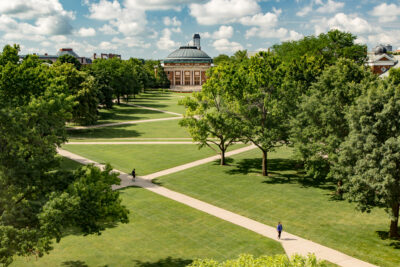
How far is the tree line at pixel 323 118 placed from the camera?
67.9 ft

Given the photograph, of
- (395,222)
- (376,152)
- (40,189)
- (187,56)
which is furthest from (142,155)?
(187,56)

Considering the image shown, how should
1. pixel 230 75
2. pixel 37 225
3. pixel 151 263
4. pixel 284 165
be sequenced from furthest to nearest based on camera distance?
pixel 284 165, pixel 230 75, pixel 151 263, pixel 37 225

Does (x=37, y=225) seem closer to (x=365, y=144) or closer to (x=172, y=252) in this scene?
(x=172, y=252)

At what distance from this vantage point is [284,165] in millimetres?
40781

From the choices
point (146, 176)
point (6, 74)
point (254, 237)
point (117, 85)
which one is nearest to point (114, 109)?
point (117, 85)

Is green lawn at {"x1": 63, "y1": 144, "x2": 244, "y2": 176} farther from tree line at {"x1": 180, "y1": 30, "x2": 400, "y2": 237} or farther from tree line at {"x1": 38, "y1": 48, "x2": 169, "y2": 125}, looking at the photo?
tree line at {"x1": 38, "y1": 48, "x2": 169, "y2": 125}

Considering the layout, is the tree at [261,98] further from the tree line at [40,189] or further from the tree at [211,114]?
the tree line at [40,189]

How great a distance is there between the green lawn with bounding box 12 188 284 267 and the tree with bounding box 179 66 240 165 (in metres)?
12.7

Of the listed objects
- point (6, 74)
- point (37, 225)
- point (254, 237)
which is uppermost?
point (6, 74)

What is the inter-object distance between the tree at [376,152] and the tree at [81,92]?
48.4m

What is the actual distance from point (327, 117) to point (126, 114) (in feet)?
201

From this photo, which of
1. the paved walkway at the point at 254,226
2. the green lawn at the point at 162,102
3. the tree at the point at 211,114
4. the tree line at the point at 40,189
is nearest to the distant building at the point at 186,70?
the green lawn at the point at 162,102

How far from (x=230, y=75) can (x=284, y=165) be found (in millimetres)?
13568

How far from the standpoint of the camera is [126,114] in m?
81.9
